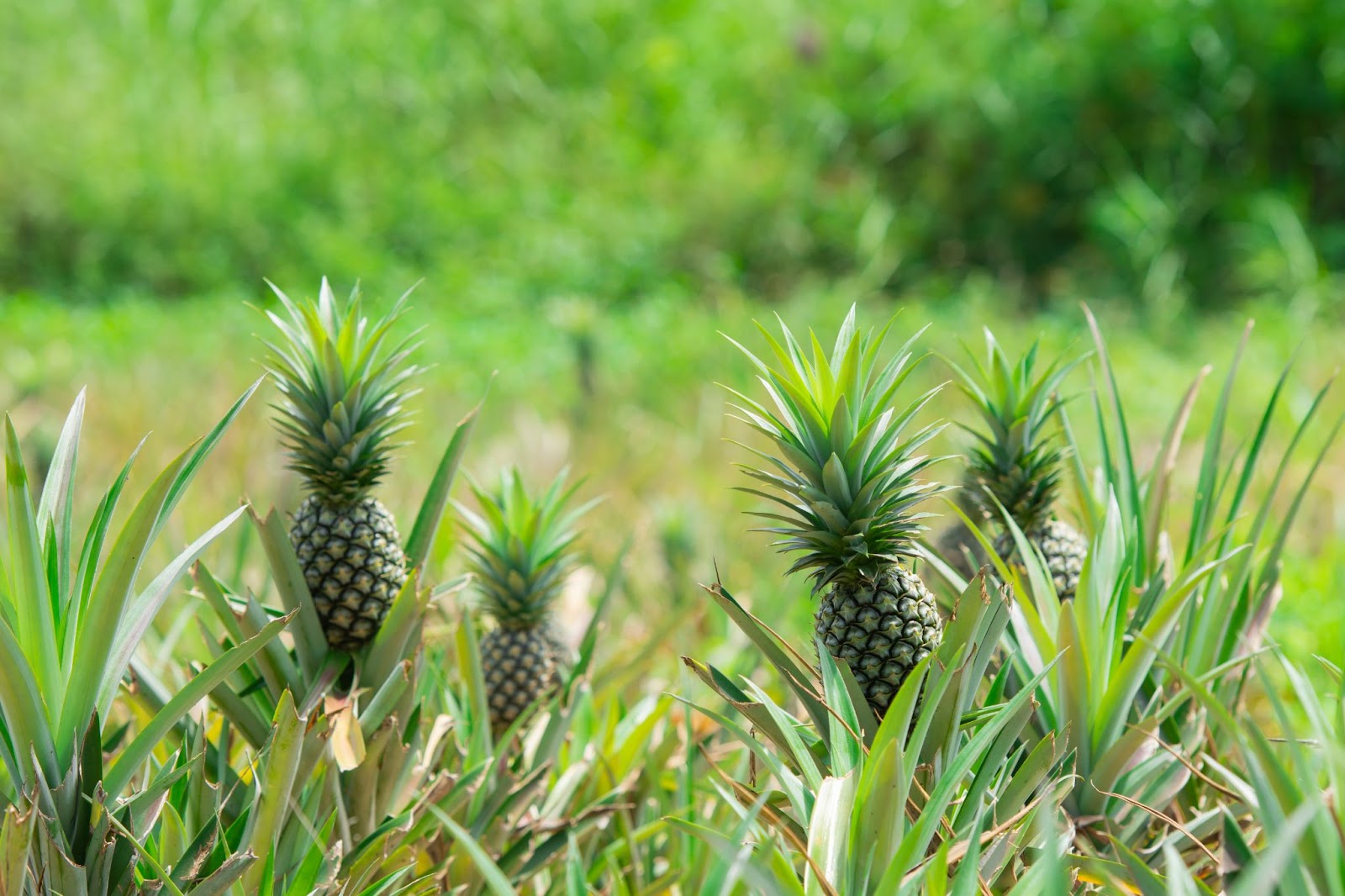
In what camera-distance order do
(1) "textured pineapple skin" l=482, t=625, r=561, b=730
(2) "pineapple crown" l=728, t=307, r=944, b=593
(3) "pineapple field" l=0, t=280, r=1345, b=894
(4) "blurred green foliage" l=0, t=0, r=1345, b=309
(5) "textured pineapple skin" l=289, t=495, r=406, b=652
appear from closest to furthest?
1. (3) "pineapple field" l=0, t=280, r=1345, b=894
2. (2) "pineapple crown" l=728, t=307, r=944, b=593
3. (5) "textured pineapple skin" l=289, t=495, r=406, b=652
4. (1) "textured pineapple skin" l=482, t=625, r=561, b=730
5. (4) "blurred green foliage" l=0, t=0, r=1345, b=309

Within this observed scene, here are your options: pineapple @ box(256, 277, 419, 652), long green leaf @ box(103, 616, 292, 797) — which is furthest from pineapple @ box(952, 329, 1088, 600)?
long green leaf @ box(103, 616, 292, 797)

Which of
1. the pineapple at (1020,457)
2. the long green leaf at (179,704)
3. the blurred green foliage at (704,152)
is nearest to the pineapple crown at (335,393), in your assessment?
the long green leaf at (179,704)

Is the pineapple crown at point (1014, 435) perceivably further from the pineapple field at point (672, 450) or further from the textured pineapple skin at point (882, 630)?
the textured pineapple skin at point (882, 630)

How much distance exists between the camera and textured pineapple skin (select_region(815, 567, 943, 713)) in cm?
92

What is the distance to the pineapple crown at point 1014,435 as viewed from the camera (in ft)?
3.77

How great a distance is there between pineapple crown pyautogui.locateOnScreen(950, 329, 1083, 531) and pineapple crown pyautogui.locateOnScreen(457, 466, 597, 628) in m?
0.49

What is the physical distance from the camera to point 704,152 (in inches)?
269

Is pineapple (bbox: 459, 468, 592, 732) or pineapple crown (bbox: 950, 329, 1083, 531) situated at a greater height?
pineapple crown (bbox: 950, 329, 1083, 531)

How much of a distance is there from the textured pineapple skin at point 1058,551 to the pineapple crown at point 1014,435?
0.03m

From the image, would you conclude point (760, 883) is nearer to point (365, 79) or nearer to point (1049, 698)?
A: point (1049, 698)

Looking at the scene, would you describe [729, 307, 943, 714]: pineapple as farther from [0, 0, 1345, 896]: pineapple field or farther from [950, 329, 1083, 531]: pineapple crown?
[950, 329, 1083, 531]: pineapple crown

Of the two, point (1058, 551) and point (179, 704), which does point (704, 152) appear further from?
point (179, 704)

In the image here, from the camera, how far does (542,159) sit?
7020mm

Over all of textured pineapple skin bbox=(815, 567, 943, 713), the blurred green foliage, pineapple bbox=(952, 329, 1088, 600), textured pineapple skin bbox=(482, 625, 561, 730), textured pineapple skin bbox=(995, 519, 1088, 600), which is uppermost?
the blurred green foliage
